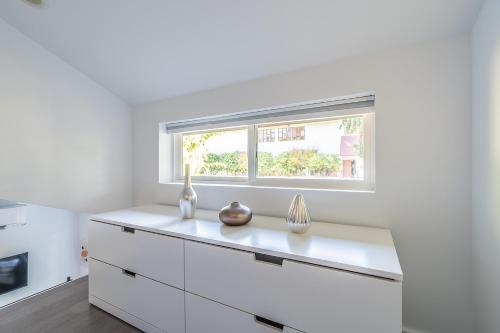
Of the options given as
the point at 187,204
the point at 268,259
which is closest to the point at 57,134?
the point at 187,204

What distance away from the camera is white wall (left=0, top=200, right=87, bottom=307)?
2.28 metres

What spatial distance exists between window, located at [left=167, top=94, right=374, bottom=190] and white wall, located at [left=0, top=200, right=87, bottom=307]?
67.4 inches

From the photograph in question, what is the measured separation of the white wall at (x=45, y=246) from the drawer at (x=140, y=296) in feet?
4.15

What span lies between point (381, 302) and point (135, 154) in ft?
8.07

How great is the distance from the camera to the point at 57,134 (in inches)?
75.3

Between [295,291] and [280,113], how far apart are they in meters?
1.22

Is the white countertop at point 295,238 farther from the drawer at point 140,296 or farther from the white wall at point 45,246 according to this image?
the white wall at point 45,246

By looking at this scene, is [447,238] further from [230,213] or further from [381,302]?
[230,213]

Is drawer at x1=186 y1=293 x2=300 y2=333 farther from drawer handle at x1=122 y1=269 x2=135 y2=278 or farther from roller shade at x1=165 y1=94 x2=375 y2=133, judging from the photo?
roller shade at x1=165 y1=94 x2=375 y2=133

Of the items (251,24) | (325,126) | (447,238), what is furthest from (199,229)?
(447,238)

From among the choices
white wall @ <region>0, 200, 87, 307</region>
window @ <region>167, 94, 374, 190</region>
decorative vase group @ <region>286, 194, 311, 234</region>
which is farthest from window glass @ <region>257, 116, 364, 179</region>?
white wall @ <region>0, 200, 87, 307</region>

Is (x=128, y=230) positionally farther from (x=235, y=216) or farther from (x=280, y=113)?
(x=280, y=113)

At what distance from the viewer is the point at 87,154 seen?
213 cm

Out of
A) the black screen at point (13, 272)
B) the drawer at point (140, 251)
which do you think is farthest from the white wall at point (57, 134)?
the black screen at point (13, 272)
